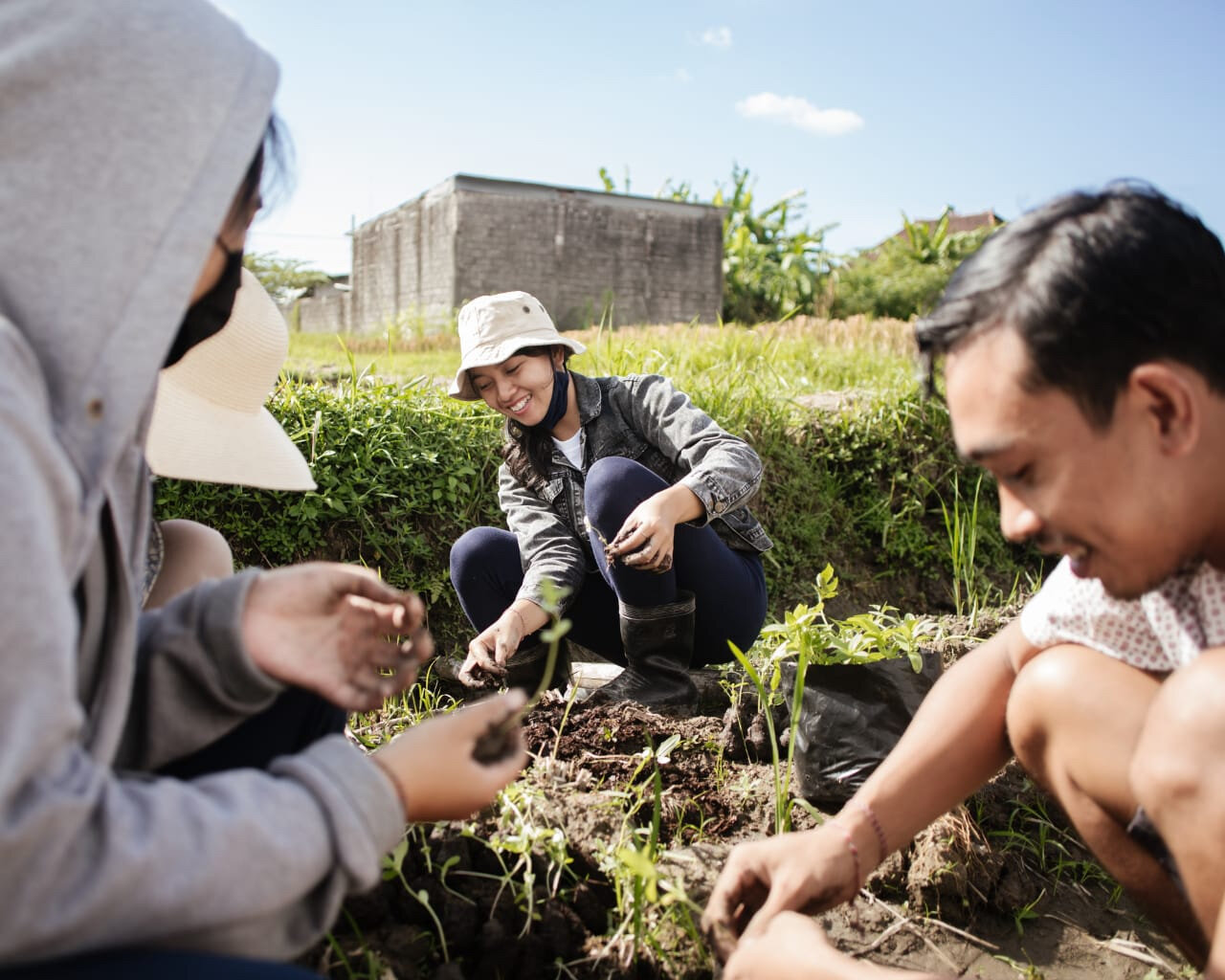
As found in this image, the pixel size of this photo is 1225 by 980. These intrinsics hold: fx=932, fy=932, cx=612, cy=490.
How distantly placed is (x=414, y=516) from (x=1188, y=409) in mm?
3036

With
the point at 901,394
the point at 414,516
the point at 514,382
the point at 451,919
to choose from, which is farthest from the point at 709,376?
the point at 451,919

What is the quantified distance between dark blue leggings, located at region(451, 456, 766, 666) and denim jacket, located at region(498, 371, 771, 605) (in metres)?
0.09

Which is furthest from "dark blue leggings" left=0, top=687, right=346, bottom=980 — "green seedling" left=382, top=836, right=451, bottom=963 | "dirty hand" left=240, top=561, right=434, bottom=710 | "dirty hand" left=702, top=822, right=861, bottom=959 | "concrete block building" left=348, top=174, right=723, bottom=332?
"concrete block building" left=348, top=174, right=723, bottom=332

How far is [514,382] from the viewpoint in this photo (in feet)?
8.91

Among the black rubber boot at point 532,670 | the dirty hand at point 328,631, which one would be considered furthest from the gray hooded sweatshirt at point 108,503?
the black rubber boot at point 532,670

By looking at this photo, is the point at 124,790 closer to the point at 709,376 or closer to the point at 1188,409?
the point at 1188,409

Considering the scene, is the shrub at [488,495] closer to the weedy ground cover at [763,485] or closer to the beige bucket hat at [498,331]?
the weedy ground cover at [763,485]

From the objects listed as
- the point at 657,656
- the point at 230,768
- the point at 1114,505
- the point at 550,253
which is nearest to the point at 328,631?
the point at 230,768

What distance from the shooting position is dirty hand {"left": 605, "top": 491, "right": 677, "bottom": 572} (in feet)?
7.77

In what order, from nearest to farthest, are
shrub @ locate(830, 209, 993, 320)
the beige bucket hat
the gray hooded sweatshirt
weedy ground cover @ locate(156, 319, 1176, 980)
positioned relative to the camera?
the gray hooded sweatshirt < weedy ground cover @ locate(156, 319, 1176, 980) < the beige bucket hat < shrub @ locate(830, 209, 993, 320)

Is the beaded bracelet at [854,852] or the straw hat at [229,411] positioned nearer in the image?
the beaded bracelet at [854,852]

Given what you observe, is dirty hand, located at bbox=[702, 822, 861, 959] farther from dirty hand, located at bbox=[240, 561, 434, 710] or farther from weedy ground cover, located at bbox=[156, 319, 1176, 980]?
dirty hand, located at bbox=[240, 561, 434, 710]

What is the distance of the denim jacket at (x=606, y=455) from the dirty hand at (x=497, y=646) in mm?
196

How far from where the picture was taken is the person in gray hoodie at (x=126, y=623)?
2.46 feet
